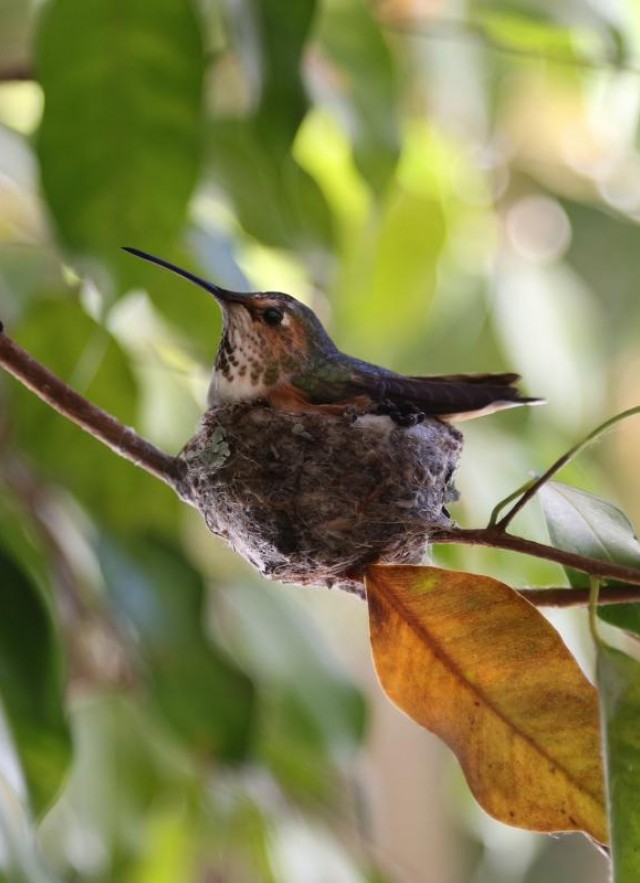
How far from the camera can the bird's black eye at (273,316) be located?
1.33m

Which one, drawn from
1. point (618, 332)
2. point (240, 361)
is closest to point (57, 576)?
point (240, 361)

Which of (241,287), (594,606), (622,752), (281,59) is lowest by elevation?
(622,752)

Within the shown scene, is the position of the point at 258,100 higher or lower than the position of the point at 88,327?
higher

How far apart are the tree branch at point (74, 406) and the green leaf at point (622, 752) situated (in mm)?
376

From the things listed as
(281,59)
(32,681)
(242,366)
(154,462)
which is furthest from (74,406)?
(281,59)

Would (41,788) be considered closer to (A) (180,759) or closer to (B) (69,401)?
(B) (69,401)

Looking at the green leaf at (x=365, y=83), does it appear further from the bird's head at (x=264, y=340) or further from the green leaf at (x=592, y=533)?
the green leaf at (x=592, y=533)

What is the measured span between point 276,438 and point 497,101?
4.77 ft

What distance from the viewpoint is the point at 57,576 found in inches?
80.9

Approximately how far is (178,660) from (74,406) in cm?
89

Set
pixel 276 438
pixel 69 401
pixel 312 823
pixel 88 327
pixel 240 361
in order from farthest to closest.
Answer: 1. pixel 312 823
2. pixel 88 327
3. pixel 240 361
4. pixel 276 438
5. pixel 69 401

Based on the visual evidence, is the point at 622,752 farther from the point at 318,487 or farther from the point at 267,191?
the point at 267,191

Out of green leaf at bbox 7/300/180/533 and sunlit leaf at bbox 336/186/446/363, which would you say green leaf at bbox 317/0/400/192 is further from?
green leaf at bbox 7/300/180/533

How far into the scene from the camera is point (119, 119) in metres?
1.45
